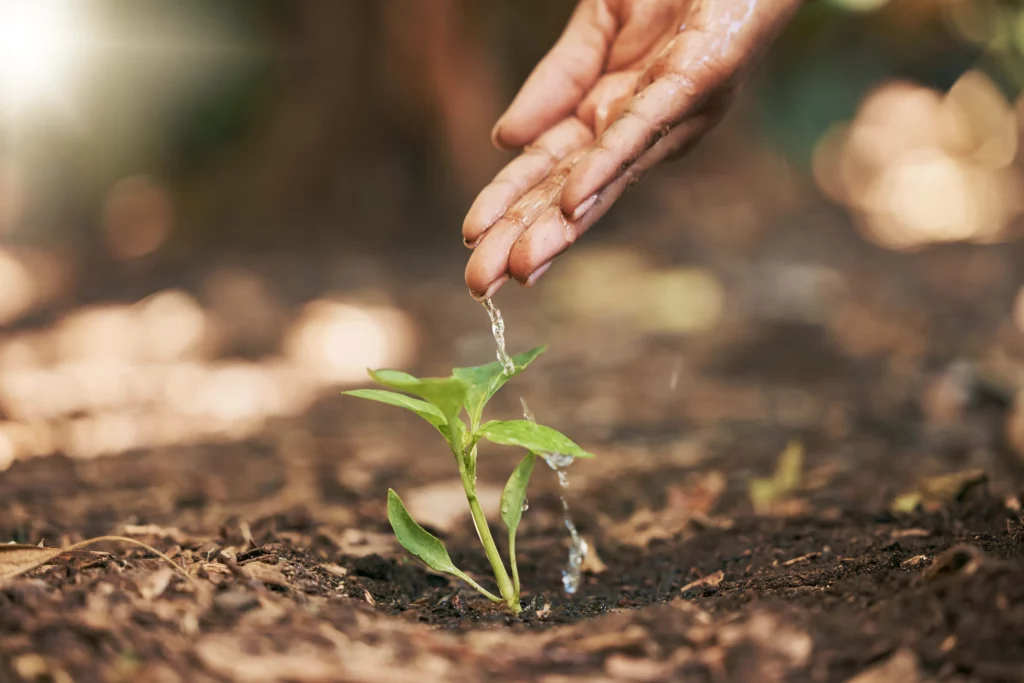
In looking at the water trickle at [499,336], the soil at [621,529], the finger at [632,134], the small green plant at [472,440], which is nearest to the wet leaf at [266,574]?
the soil at [621,529]

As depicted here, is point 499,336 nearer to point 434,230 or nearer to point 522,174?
point 522,174

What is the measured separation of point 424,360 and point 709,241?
117 inches

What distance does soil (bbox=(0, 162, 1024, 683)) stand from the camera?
4.20 feet

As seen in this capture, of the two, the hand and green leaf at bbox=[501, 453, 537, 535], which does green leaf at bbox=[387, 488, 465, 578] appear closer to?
green leaf at bbox=[501, 453, 537, 535]

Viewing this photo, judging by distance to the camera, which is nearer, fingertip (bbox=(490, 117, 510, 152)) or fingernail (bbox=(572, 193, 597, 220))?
fingernail (bbox=(572, 193, 597, 220))

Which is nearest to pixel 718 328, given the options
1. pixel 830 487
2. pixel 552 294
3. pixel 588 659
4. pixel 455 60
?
pixel 552 294

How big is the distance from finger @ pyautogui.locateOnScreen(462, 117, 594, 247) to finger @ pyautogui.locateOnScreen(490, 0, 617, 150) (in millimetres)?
63

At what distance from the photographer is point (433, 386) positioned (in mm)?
1454

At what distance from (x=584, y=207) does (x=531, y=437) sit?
607 mm

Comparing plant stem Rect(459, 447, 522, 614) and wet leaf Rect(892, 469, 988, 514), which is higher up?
plant stem Rect(459, 447, 522, 614)

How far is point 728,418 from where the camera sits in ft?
11.8

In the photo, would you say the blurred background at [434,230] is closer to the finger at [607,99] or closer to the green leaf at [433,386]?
the finger at [607,99]

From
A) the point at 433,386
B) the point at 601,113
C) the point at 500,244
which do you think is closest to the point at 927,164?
the point at 601,113

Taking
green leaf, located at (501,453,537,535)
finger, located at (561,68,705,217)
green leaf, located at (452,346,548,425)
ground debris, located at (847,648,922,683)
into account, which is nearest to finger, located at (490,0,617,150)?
finger, located at (561,68,705,217)
